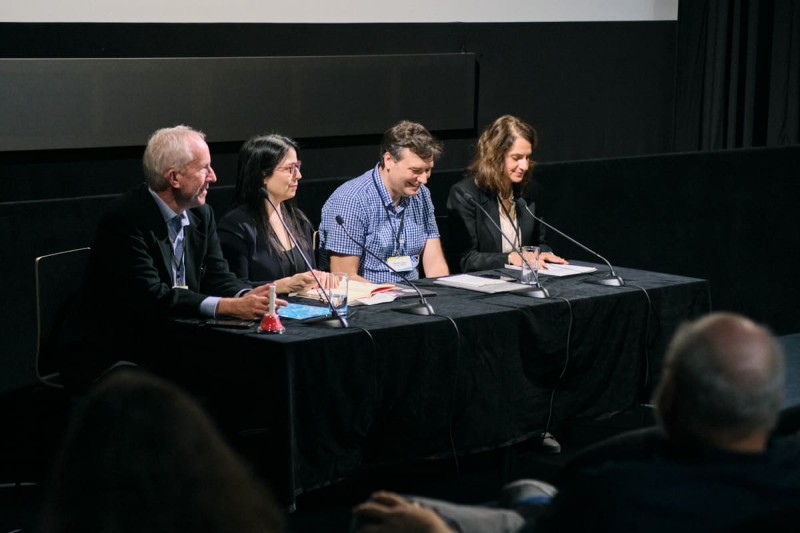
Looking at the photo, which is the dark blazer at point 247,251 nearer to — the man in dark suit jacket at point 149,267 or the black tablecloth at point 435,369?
the man in dark suit jacket at point 149,267

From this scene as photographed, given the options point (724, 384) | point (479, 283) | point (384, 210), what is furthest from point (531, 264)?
point (724, 384)

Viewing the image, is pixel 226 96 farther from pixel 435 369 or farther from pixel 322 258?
pixel 435 369

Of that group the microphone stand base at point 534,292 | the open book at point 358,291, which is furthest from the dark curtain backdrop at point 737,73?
the open book at point 358,291

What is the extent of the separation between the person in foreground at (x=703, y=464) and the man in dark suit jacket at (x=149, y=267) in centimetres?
191

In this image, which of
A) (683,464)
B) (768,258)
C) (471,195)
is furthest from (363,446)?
(768,258)

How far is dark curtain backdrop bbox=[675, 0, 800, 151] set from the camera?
21.2 ft

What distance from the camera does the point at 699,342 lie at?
173cm

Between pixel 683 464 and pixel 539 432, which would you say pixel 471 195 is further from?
pixel 683 464

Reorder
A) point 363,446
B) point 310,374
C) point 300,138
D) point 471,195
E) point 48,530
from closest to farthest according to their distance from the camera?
point 48,530 → point 310,374 → point 363,446 → point 471,195 → point 300,138

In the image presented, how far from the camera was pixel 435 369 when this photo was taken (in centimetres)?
364

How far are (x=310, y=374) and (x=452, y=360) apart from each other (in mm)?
501

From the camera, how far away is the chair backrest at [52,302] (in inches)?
147

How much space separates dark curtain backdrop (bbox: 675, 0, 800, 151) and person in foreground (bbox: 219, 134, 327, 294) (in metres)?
3.05

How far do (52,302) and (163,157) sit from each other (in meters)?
0.54
